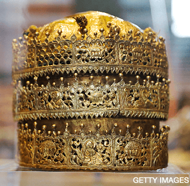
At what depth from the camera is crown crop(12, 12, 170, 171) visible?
2668 mm

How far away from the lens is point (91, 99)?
2.67m

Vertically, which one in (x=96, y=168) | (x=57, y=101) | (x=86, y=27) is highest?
(x=86, y=27)

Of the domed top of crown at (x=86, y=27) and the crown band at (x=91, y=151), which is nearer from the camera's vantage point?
the crown band at (x=91, y=151)

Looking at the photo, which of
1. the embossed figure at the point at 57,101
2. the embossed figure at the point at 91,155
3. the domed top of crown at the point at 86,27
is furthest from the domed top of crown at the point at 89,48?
the embossed figure at the point at 91,155

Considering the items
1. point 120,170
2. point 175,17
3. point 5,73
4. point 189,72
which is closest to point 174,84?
point 189,72

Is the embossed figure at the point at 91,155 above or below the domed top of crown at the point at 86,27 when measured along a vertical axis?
below

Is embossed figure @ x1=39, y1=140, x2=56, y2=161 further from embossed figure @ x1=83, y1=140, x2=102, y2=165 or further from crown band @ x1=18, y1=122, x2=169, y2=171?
embossed figure @ x1=83, y1=140, x2=102, y2=165

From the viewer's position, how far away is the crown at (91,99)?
2668 millimetres

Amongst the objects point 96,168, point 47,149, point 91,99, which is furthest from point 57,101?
point 96,168

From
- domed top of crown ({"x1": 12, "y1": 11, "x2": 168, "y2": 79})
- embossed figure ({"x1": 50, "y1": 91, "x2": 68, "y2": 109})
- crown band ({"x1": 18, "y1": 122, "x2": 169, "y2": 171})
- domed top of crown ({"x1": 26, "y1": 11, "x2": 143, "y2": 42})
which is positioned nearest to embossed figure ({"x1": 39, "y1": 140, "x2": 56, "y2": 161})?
crown band ({"x1": 18, "y1": 122, "x2": 169, "y2": 171})

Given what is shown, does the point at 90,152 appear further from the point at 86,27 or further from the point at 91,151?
the point at 86,27

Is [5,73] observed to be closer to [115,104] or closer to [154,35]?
[115,104]

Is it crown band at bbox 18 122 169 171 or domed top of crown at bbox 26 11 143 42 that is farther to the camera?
domed top of crown at bbox 26 11 143 42

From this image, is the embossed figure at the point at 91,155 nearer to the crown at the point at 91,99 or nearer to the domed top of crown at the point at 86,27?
the crown at the point at 91,99
